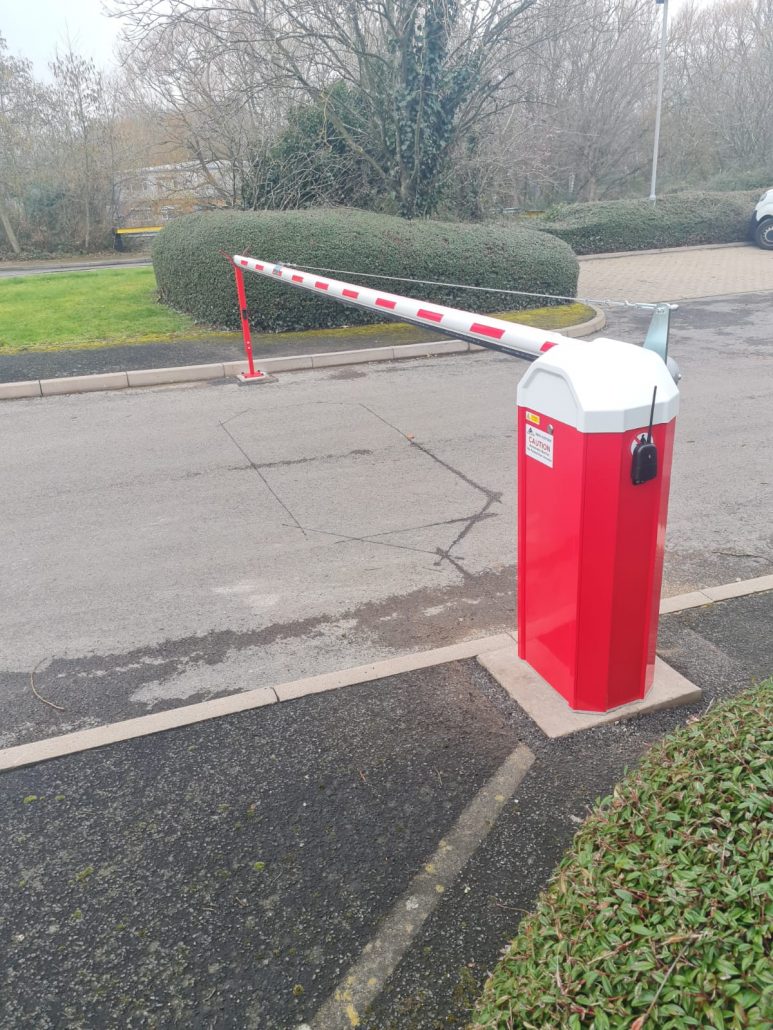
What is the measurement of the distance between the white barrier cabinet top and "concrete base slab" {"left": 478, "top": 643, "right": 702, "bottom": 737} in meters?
1.33

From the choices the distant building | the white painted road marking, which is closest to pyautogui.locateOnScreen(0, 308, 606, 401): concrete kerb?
the white painted road marking

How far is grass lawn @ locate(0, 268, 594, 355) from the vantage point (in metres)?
11.8

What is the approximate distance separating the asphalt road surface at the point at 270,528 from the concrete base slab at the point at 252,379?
0.49 m

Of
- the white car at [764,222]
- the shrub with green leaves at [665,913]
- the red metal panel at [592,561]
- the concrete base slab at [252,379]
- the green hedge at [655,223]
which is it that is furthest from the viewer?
the green hedge at [655,223]

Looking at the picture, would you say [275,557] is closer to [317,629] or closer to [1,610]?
[317,629]

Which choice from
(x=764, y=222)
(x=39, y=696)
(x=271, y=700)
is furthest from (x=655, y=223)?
(x=39, y=696)

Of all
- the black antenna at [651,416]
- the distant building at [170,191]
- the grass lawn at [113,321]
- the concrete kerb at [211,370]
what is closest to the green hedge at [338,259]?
the grass lawn at [113,321]

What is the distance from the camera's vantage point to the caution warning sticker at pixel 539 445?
3135 mm

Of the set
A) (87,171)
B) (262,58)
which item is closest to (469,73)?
(262,58)

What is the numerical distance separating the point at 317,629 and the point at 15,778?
1699mm

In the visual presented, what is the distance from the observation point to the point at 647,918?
1.64 metres

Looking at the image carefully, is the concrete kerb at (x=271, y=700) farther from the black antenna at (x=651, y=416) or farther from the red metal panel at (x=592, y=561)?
the black antenna at (x=651, y=416)

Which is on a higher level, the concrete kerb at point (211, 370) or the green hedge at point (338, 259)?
the green hedge at point (338, 259)

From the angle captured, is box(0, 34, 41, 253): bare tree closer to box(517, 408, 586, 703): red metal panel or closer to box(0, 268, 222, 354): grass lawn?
box(0, 268, 222, 354): grass lawn
